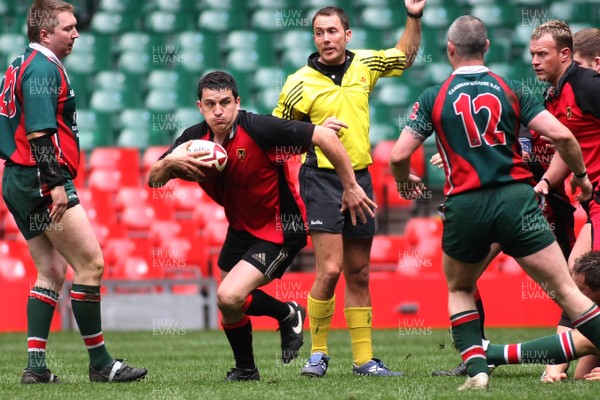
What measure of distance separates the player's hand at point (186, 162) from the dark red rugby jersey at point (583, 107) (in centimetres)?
228

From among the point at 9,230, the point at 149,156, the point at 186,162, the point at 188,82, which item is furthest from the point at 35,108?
the point at 188,82

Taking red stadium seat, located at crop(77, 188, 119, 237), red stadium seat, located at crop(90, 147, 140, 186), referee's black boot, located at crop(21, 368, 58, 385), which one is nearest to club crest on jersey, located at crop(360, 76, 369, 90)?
referee's black boot, located at crop(21, 368, 58, 385)

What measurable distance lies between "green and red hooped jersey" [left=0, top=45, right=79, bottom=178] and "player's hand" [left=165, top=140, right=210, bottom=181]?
0.73 meters

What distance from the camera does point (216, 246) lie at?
13.3 m

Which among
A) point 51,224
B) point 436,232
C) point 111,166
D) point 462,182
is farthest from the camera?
point 111,166

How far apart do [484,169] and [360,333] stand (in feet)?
6.36

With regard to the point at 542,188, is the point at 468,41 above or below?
above

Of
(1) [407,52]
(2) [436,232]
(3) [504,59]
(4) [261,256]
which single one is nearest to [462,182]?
(4) [261,256]

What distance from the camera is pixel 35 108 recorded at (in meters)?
6.09

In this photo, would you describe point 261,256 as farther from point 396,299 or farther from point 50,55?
point 396,299

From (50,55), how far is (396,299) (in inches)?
262

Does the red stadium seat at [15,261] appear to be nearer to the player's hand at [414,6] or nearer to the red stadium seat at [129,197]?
the red stadium seat at [129,197]

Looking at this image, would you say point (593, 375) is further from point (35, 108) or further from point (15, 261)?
point (15, 261)

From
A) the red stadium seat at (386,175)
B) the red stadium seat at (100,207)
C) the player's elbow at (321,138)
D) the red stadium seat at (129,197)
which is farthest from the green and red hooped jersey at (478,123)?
the red stadium seat at (129,197)
